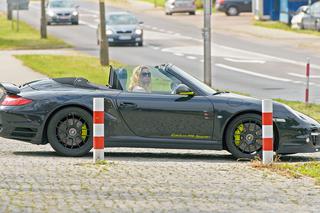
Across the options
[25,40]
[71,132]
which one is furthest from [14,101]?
[25,40]

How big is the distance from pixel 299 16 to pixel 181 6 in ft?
63.5

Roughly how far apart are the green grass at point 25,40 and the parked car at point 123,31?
206 cm

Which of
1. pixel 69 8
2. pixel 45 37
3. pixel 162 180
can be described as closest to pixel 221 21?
pixel 69 8

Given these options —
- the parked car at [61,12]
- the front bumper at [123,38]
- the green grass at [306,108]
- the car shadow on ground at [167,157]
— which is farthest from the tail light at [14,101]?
the parked car at [61,12]

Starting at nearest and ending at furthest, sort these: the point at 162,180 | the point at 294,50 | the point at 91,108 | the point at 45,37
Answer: the point at 162,180 < the point at 91,108 < the point at 294,50 < the point at 45,37

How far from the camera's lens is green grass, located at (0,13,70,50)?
47603mm

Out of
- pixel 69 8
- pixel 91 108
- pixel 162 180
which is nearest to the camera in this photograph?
pixel 162 180

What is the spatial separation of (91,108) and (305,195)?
4279mm

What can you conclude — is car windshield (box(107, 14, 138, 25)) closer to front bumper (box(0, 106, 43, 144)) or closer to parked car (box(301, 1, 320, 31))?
parked car (box(301, 1, 320, 31))

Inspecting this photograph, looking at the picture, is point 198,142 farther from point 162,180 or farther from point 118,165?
point 162,180

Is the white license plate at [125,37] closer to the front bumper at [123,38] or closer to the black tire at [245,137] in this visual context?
the front bumper at [123,38]

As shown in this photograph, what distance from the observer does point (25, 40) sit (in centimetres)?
5119

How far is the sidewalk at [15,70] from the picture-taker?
3136 centimetres

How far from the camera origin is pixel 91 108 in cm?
1401
